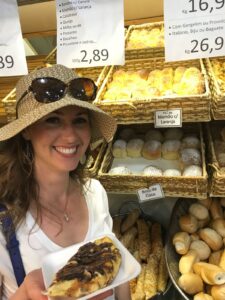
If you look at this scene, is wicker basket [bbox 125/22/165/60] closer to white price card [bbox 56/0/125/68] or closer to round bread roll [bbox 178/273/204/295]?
white price card [bbox 56/0/125/68]

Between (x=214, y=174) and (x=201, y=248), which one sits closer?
(x=214, y=174)

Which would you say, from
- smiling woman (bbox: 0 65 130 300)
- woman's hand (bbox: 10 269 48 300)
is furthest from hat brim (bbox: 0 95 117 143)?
woman's hand (bbox: 10 269 48 300)

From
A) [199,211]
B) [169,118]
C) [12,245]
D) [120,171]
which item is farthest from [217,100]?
[12,245]

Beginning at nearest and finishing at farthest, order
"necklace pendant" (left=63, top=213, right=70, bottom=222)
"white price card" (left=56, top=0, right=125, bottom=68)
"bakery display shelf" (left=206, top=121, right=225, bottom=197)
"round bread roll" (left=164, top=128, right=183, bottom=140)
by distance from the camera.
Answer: "white price card" (left=56, top=0, right=125, bottom=68)
"necklace pendant" (left=63, top=213, right=70, bottom=222)
"bakery display shelf" (left=206, top=121, right=225, bottom=197)
"round bread roll" (left=164, top=128, right=183, bottom=140)

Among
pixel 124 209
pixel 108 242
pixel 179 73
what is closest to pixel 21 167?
pixel 108 242

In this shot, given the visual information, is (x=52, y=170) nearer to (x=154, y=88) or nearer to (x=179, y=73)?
(x=154, y=88)

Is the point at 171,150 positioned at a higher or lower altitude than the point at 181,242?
higher

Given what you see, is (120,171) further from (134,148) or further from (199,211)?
(199,211)

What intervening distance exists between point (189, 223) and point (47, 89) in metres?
0.94

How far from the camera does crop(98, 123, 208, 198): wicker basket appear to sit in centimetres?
128

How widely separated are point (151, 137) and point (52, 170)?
2.22 ft

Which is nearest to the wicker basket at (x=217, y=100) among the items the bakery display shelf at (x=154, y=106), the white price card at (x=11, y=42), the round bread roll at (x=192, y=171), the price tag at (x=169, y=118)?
the bakery display shelf at (x=154, y=106)

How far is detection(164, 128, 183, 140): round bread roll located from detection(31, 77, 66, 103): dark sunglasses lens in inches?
30.6

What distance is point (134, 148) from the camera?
5.05 ft
